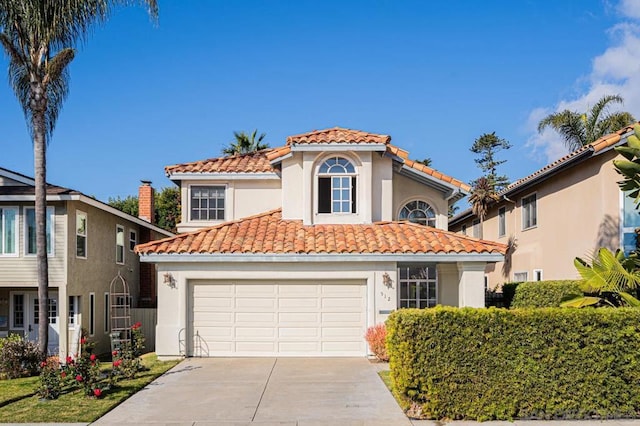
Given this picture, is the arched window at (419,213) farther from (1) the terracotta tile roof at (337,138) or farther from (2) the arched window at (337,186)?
(1) the terracotta tile roof at (337,138)

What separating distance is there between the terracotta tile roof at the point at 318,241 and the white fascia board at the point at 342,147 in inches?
96.0

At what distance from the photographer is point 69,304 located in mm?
20094

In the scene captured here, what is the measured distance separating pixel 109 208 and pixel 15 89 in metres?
5.65

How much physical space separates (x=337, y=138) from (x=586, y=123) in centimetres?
1941

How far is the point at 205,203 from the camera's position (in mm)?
22359

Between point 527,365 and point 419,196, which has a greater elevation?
point 419,196

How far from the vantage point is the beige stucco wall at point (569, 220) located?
17.2 metres

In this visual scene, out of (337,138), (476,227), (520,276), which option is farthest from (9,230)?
(476,227)

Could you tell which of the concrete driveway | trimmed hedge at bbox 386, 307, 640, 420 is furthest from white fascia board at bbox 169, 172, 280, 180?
trimmed hedge at bbox 386, 307, 640, 420

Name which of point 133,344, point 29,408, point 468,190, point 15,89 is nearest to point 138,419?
point 29,408

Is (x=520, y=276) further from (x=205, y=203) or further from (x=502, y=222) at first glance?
(x=205, y=203)

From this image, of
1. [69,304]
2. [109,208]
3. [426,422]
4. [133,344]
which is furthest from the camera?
[109,208]

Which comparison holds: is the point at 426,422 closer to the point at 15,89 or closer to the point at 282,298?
the point at 282,298

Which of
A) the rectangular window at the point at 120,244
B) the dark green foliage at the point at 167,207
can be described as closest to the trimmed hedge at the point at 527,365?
the rectangular window at the point at 120,244
